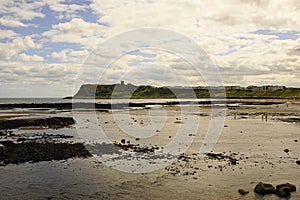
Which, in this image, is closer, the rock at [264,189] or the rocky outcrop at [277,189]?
the rocky outcrop at [277,189]

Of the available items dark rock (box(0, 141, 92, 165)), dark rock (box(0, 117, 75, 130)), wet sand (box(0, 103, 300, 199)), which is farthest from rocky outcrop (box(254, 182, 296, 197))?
dark rock (box(0, 117, 75, 130))

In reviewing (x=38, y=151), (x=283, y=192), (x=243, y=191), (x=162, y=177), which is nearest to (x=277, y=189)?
(x=283, y=192)

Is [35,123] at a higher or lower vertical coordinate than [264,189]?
higher

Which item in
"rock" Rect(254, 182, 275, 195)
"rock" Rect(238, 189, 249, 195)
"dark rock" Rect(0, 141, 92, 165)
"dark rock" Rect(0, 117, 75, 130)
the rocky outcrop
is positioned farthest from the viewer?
"dark rock" Rect(0, 117, 75, 130)

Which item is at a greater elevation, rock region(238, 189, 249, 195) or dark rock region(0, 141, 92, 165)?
dark rock region(0, 141, 92, 165)

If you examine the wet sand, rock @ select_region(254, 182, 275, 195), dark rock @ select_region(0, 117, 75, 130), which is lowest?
the wet sand

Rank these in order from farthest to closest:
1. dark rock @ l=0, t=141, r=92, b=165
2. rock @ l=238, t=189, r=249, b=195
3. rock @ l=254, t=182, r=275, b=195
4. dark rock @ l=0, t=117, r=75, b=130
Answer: dark rock @ l=0, t=117, r=75, b=130 → dark rock @ l=0, t=141, r=92, b=165 → rock @ l=238, t=189, r=249, b=195 → rock @ l=254, t=182, r=275, b=195

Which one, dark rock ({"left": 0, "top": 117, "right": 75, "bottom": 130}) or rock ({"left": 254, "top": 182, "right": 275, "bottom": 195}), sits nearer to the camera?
rock ({"left": 254, "top": 182, "right": 275, "bottom": 195})

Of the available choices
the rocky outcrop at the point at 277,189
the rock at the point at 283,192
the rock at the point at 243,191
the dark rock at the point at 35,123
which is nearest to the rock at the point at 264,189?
the rocky outcrop at the point at 277,189

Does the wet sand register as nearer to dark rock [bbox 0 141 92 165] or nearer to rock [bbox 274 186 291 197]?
rock [bbox 274 186 291 197]

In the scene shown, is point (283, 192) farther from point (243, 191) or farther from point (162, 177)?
point (162, 177)

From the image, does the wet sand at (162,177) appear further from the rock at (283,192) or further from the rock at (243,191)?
the rock at (283,192)

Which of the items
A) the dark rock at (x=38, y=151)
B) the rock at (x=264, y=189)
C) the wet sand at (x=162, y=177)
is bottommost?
the wet sand at (x=162, y=177)

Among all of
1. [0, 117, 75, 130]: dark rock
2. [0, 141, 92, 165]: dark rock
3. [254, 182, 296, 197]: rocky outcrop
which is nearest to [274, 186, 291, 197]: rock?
[254, 182, 296, 197]: rocky outcrop
